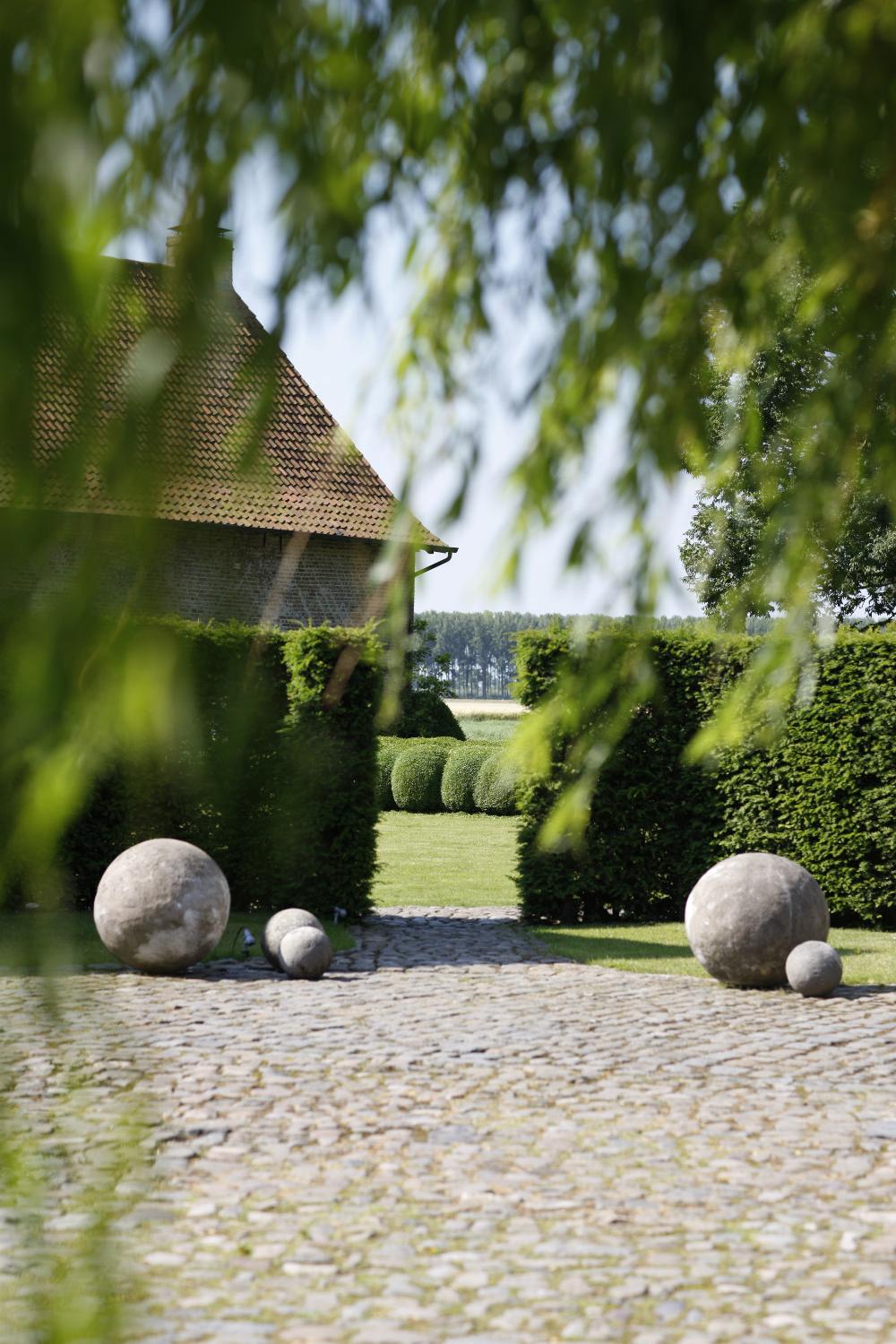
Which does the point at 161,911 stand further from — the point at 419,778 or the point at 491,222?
the point at 419,778

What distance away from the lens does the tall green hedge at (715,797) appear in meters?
12.3

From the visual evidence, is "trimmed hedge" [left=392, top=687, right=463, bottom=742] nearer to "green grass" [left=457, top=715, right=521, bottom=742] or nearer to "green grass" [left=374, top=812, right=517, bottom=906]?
"green grass" [left=374, top=812, right=517, bottom=906]

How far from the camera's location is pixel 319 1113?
584 centimetres

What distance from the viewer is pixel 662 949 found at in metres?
11.2

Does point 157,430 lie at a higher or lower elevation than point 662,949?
higher

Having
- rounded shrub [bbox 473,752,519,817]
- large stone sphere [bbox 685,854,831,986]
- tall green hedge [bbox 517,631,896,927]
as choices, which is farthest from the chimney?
rounded shrub [bbox 473,752,519,817]

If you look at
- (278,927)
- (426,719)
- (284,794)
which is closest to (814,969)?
(278,927)

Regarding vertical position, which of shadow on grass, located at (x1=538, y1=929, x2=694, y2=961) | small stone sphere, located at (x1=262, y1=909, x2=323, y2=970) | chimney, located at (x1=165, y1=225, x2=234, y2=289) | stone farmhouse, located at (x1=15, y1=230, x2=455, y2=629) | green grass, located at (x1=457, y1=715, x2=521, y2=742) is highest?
green grass, located at (x1=457, y1=715, x2=521, y2=742)

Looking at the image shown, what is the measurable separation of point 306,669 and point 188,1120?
6.71 meters

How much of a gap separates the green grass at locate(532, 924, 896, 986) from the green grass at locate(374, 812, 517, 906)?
117cm

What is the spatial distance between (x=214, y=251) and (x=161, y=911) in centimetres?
830

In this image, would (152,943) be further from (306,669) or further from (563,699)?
(563,699)

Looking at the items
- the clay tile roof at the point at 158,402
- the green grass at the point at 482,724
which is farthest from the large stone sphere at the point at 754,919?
the green grass at the point at 482,724

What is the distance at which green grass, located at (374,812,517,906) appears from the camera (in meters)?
14.6
